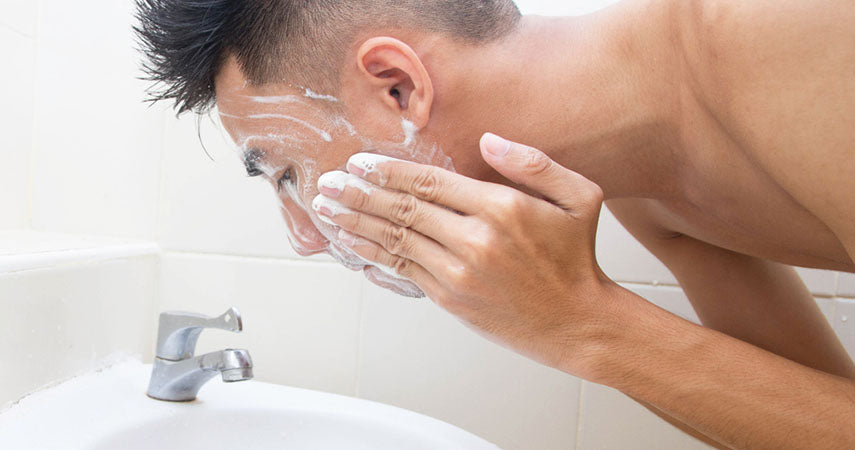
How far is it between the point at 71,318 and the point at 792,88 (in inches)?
32.9

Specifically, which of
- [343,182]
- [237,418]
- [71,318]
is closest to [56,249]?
[71,318]

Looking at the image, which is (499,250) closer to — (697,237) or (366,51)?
(366,51)

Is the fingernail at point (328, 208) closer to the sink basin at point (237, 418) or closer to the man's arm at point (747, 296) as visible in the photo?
the sink basin at point (237, 418)

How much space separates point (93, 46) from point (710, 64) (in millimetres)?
894

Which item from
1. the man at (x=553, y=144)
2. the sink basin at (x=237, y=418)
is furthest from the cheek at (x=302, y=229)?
the sink basin at (x=237, y=418)

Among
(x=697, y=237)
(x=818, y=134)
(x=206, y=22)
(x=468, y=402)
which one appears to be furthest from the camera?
(x=468, y=402)

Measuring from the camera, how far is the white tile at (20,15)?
0.98 meters

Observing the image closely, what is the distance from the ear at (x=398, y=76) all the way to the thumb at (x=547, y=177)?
0.33ft

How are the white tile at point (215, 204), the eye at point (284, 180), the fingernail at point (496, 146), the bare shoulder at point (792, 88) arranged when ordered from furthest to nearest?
1. the white tile at point (215, 204)
2. the eye at point (284, 180)
3. the fingernail at point (496, 146)
4. the bare shoulder at point (792, 88)

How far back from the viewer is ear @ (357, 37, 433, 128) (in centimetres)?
65

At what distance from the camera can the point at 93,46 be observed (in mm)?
1035

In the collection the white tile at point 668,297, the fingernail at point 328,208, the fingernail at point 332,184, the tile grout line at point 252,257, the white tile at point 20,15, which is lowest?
the white tile at point 668,297

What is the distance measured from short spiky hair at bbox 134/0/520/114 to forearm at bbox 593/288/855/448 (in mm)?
328

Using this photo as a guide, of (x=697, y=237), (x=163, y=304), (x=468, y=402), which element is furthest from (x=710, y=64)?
(x=163, y=304)
